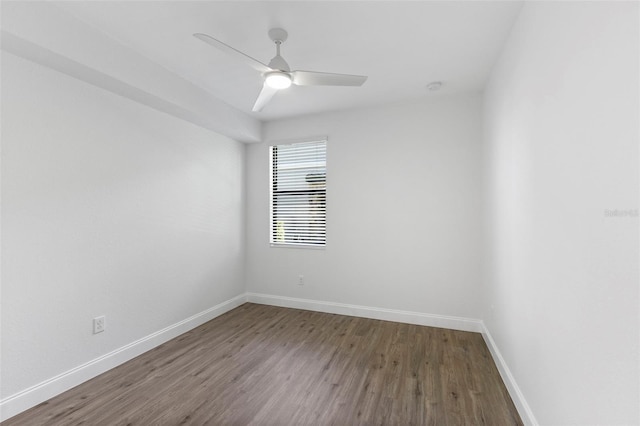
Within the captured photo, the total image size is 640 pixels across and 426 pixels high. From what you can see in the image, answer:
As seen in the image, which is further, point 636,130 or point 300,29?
point 300,29

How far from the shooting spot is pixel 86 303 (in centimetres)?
228

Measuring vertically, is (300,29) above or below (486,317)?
above

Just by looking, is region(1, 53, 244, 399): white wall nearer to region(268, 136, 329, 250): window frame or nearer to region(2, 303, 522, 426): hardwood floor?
region(2, 303, 522, 426): hardwood floor

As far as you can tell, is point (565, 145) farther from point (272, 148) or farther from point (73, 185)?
point (272, 148)

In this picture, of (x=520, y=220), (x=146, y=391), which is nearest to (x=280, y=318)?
(x=146, y=391)

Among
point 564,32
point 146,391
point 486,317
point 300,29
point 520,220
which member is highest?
point 300,29

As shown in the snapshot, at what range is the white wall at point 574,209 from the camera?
92 cm

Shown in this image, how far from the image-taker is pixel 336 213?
380 centimetres

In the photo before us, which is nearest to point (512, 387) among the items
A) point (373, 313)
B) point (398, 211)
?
point (373, 313)

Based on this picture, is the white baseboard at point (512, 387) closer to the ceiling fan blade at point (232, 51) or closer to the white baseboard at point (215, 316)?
the white baseboard at point (215, 316)

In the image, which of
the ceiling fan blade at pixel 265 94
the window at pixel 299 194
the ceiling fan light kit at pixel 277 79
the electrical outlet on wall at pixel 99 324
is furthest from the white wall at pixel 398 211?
the electrical outlet on wall at pixel 99 324

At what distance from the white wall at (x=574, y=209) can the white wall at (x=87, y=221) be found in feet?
10.3

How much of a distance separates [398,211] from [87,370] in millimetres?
3321

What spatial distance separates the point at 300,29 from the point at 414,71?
1226mm
